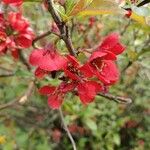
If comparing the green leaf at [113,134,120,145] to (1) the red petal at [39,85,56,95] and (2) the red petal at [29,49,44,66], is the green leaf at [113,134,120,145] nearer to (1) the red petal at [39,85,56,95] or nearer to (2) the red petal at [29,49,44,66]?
(1) the red petal at [39,85,56,95]

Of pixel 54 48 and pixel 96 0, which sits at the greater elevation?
pixel 96 0

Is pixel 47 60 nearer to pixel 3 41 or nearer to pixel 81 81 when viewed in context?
pixel 81 81

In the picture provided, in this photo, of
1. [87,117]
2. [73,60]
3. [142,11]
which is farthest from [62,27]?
[87,117]

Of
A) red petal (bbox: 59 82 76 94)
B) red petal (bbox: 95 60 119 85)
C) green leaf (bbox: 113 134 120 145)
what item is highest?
red petal (bbox: 95 60 119 85)

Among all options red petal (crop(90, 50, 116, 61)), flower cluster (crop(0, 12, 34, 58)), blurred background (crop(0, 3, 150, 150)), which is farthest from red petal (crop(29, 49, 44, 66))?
blurred background (crop(0, 3, 150, 150))

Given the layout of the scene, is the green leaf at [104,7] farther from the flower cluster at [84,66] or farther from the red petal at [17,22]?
the red petal at [17,22]

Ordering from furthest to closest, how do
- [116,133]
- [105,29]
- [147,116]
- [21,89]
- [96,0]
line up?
[147,116] → [116,133] → [105,29] → [21,89] → [96,0]

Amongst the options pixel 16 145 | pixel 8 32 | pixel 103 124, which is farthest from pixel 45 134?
pixel 8 32

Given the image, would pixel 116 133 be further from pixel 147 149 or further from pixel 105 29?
pixel 105 29
